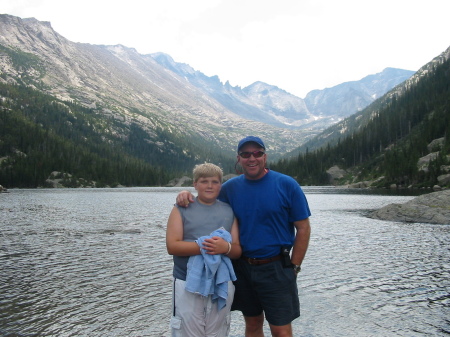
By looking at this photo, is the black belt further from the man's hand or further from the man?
the man's hand

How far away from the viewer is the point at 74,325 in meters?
11.3

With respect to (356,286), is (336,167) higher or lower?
higher

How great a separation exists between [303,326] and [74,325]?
24.3 feet

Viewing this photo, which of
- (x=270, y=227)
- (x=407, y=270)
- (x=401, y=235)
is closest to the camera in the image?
(x=270, y=227)

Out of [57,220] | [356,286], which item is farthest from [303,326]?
[57,220]

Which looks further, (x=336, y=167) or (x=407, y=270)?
(x=336, y=167)

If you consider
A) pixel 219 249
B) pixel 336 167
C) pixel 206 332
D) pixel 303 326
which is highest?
pixel 336 167

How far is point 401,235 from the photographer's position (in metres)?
29.0

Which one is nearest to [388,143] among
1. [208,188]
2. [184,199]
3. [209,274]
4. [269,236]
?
[269,236]

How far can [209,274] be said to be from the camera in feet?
20.0

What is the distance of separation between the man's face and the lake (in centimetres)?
640

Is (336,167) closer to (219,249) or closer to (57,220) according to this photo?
(57,220)

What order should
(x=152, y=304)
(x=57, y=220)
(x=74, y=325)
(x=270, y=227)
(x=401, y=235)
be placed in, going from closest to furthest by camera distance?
(x=270, y=227), (x=74, y=325), (x=152, y=304), (x=401, y=235), (x=57, y=220)

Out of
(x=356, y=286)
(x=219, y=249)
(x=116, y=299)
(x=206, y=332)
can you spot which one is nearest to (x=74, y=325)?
(x=116, y=299)
